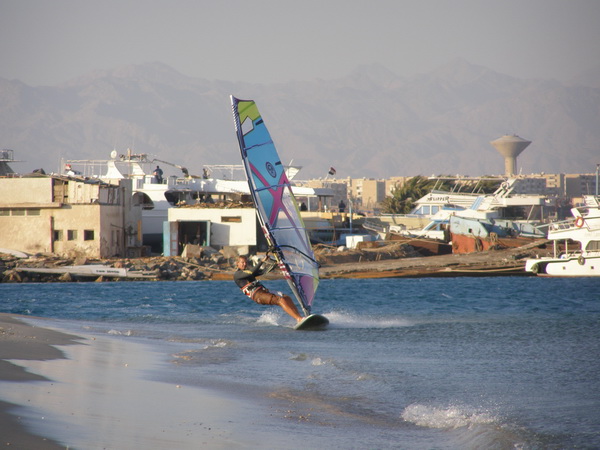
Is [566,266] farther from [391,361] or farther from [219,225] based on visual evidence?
[391,361]

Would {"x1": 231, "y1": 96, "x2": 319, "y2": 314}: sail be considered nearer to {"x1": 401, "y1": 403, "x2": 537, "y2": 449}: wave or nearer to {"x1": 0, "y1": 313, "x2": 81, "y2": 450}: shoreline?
{"x1": 0, "y1": 313, "x2": 81, "y2": 450}: shoreline

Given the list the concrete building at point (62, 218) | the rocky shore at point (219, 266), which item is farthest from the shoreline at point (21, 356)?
the concrete building at point (62, 218)

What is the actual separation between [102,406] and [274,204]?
10.9 meters

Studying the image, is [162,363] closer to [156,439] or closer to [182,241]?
[156,439]

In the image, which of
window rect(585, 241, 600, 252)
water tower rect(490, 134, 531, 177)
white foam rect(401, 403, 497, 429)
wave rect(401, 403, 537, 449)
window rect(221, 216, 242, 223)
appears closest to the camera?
wave rect(401, 403, 537, 449)

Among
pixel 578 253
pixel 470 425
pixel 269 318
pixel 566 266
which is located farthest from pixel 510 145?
pixel 470 425

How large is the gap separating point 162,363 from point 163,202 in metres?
39.5

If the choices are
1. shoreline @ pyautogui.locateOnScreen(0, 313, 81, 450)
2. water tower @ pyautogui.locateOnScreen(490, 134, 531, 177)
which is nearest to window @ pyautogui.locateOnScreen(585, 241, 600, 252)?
shoreline @ pyautogui.locateOnScreen(0, 313, 81, 450)

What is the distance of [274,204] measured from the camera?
61.2 feet

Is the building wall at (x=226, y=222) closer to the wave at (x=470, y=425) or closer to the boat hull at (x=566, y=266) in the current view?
the boat hull at (x=566, y=266)

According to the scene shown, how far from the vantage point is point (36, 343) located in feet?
42.0

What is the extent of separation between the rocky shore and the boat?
5.11 feet

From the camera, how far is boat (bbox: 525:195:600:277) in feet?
118

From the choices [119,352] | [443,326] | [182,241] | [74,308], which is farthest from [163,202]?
[119,352]
